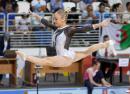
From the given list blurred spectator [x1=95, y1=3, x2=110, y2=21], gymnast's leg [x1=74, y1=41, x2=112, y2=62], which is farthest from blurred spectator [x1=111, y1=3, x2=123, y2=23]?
gymnast's leg [x1=74, y1=41, x2=112, y2=62]

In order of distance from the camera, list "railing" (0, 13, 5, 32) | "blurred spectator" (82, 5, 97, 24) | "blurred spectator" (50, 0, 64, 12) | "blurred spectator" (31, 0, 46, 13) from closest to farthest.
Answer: "railing" (0, 13, 5, 32), "blurred spectator" (82, 5, 97, 24), "blurred spectator" (31, 0, 46, 13), "blurred spectator" (50, 0, 64, 12)

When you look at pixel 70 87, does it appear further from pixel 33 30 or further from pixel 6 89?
pixel 33 30

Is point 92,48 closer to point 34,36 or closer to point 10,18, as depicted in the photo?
point 34,36

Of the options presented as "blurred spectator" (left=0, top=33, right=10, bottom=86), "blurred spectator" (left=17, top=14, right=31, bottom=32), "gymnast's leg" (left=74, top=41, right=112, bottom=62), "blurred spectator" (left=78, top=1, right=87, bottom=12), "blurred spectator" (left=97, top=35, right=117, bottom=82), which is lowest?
"blurred spectator" (left=97, top=35, right=117, bottom=82)

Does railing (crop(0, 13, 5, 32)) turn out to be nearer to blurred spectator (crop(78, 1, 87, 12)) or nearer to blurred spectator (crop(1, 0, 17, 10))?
blurred spectator (crop(1, 0, 17, 10))

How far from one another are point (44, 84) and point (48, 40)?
2.09m

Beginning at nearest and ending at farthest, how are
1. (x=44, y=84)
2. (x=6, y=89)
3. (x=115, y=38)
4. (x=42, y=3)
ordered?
(x=6, y=89), (x=44, y=84), (x=115, y=38), (x=42, y=3)

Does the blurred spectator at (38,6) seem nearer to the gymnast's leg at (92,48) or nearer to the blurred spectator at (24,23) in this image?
the blurred spectator at (24,23)

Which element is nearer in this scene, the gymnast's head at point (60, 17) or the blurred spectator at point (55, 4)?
the gymnast's head at point (60, 17)

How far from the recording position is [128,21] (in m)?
15.4

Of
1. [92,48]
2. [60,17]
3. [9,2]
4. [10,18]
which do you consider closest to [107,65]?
[10,18]

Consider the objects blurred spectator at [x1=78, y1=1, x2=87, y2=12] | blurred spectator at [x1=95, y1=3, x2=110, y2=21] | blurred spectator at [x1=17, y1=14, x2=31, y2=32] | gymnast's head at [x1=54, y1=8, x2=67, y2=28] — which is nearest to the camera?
gymnast's head at [x1=54, y1=8, x2=67, y2=28]

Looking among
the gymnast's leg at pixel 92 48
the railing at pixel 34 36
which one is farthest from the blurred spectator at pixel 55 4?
the gymnast's leg at pixel 92 48

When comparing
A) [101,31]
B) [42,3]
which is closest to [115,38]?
[101,31]
